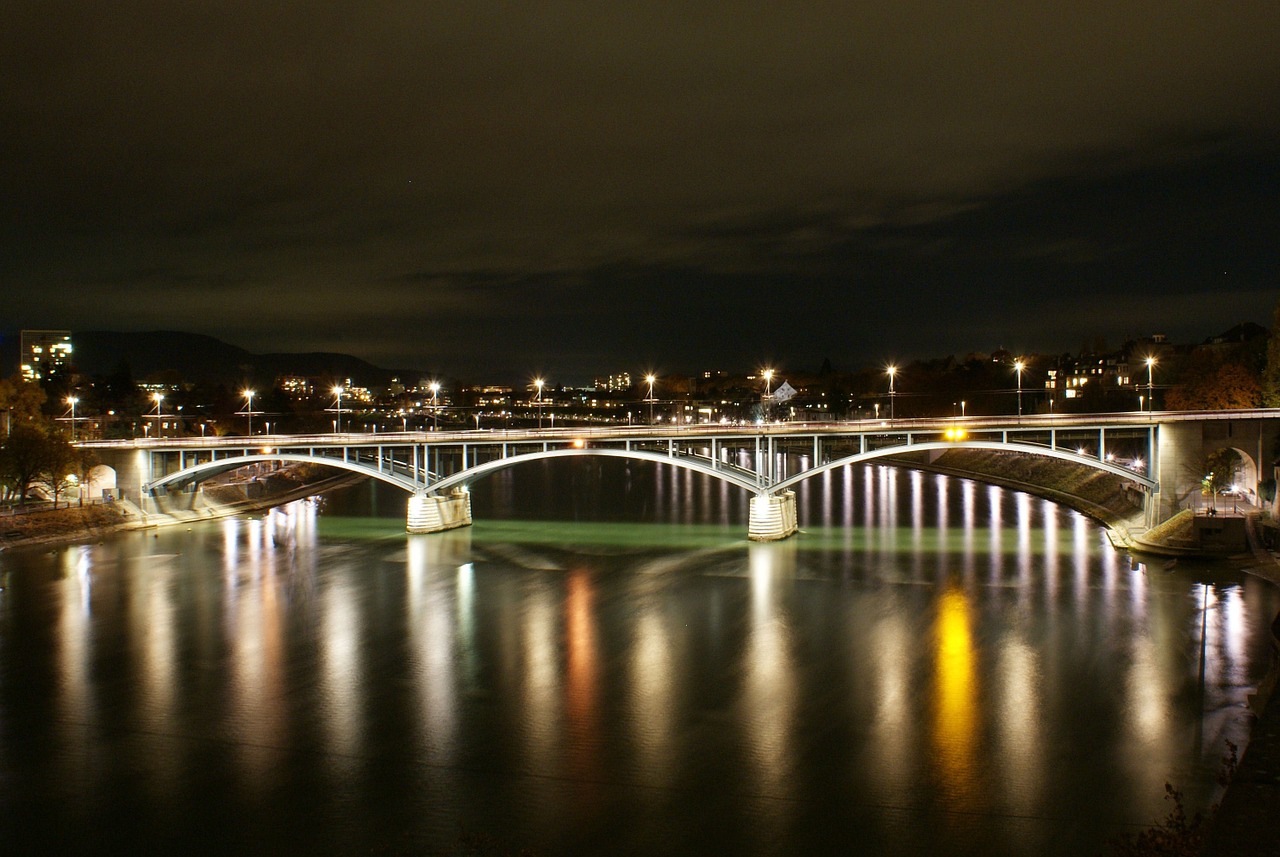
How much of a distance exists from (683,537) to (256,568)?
13072 mm

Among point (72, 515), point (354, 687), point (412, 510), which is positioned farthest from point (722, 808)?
point (72, 515)

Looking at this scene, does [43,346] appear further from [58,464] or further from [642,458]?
[642,458]

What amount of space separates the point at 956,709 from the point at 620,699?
487 centimetres

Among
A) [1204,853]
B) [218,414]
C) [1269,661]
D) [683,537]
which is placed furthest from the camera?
[218,414]

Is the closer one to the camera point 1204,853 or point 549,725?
point 1204,853

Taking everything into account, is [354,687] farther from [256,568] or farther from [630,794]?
[256,568]

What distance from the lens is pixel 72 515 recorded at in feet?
109

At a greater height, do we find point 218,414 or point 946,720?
point 218,414

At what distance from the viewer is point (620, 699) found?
48.8 feet

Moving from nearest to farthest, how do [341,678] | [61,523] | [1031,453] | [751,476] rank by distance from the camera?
[341,678] → [1031,453] → [751,476] → [61,523]

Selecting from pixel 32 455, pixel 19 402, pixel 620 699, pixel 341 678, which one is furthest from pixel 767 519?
pixel 19 402

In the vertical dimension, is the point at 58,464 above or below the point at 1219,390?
below

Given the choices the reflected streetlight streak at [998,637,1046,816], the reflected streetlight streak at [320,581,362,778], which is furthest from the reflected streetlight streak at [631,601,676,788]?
the reflected streetlight streak at [998,637,1046,816]

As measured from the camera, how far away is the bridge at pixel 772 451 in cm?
2689
